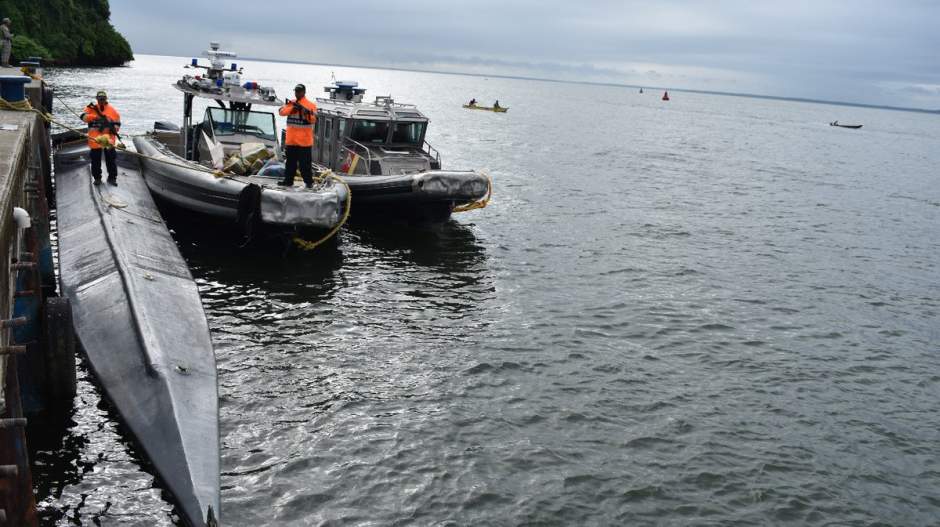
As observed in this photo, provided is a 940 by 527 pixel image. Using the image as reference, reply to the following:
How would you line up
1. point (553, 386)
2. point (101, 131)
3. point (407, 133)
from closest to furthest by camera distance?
point (553, 386) < point (101, 131) < point (407, 133)

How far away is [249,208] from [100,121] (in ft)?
11.4

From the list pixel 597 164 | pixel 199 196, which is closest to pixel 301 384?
pixel 199 196

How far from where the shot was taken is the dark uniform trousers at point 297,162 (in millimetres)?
16547

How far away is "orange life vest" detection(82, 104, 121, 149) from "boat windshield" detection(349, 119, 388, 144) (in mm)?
7255

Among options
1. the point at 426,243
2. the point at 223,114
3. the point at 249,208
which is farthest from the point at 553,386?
the point at 223,114

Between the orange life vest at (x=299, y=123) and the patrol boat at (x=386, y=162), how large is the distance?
3.18m

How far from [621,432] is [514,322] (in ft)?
14.6

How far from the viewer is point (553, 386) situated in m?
11.9

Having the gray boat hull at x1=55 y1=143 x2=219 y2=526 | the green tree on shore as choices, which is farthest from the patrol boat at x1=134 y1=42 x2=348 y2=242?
the green tree on shore

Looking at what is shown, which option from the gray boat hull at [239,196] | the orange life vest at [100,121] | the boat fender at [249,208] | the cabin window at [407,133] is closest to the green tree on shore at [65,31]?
the cabin window at [407,133]

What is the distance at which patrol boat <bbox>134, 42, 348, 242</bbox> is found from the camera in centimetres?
1575

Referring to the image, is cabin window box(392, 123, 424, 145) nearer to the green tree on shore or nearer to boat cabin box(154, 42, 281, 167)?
boat cabin box(154, 42, 281, 167)

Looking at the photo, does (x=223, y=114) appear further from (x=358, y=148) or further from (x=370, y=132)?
(x=370, y=132)

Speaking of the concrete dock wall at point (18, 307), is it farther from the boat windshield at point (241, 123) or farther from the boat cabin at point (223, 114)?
the boat windshield at point (241, 123)
